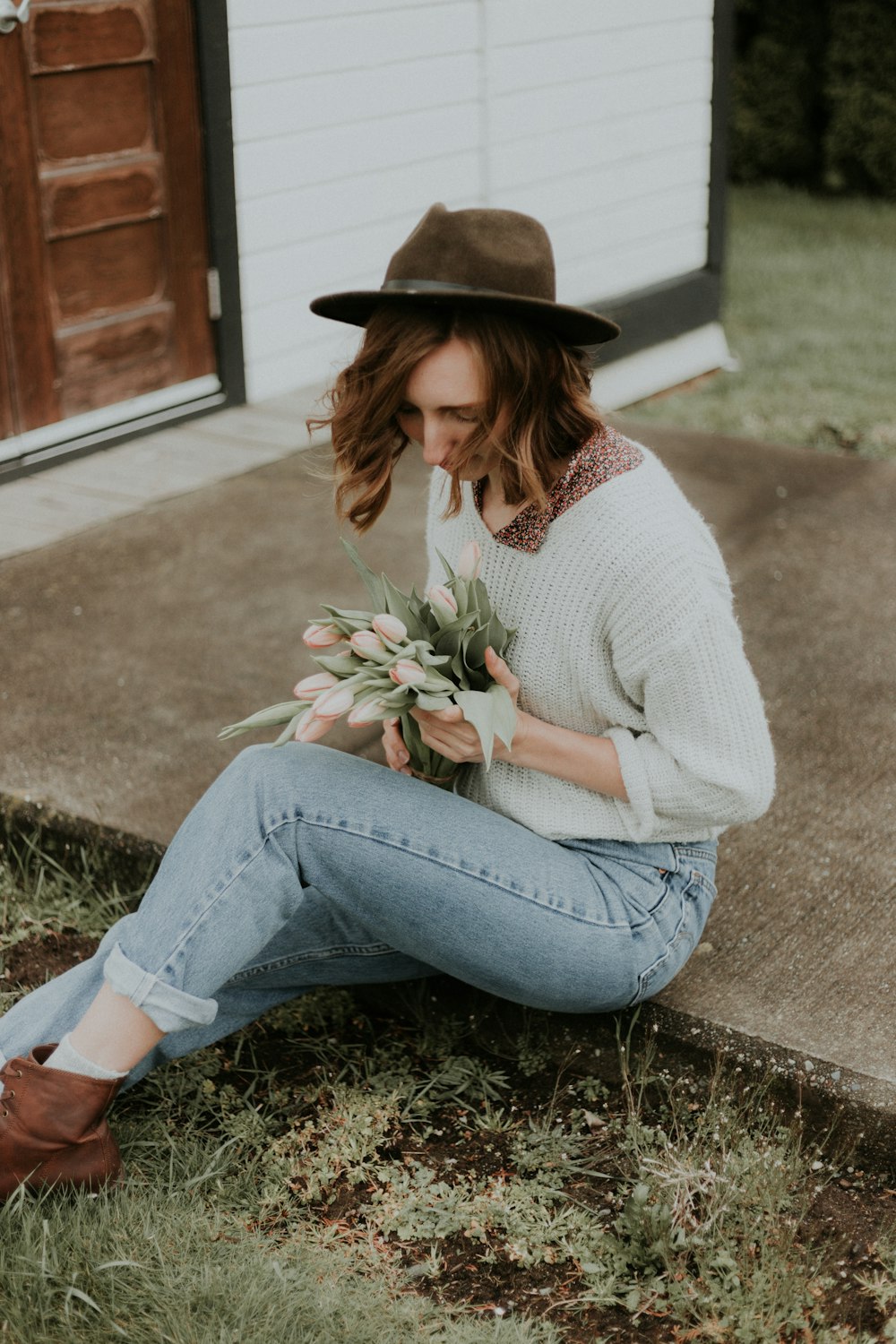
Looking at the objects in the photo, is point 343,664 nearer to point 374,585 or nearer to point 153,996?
point 374,585

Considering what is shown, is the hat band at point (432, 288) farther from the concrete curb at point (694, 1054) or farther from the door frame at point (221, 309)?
the door frame at point (221, 309)

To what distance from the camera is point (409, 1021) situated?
242 cm

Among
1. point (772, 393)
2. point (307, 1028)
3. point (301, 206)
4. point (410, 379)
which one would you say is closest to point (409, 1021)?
point (307, 1028)

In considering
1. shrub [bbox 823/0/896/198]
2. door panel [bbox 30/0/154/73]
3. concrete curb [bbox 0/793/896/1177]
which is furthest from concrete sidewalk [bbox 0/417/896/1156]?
shrub [bbox 823/0/896/198]

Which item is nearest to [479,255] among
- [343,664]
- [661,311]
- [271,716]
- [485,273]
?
[485,273]

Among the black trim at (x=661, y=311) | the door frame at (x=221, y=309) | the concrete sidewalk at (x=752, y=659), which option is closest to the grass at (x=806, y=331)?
the black trim at (x=661, y=311)

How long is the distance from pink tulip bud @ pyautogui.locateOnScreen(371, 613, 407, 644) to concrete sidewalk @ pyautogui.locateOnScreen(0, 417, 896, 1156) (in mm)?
690

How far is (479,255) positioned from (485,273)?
0.08 feet

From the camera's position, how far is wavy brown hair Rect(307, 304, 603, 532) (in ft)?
6.10

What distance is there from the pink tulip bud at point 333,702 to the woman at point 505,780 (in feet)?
0.18

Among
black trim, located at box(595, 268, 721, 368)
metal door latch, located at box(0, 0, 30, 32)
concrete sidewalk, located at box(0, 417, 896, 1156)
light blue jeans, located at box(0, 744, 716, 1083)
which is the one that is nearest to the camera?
light blue jeans, located at box(0, 744, 716, 1083)

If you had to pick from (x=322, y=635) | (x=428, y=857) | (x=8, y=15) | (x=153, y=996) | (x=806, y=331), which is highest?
(x=8, y=15)

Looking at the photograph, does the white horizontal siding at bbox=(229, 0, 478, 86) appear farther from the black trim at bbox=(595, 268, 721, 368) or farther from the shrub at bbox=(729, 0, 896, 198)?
the shrub at bbox=(729, 0, 896, 198)

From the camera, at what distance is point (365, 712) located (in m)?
1.95
